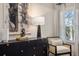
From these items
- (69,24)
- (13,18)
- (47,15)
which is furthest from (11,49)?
(69,24)

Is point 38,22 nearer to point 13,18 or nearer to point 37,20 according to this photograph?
point 37,20

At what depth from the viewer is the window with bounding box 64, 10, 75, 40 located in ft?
3.70

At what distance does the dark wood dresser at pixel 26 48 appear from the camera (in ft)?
3.60

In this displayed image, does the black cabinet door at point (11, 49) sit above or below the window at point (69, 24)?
below

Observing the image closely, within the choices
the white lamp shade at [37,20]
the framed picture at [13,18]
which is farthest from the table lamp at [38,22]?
the framed picture at [13,18]

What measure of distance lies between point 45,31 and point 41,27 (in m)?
0.05

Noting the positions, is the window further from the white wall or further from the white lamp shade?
the white lamp shade

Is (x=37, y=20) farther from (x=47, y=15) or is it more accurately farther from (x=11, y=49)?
(x=11, y=49)

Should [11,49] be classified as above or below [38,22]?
below

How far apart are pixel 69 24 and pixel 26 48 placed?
44 cm

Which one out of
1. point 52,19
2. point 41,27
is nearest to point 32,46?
point 41,27

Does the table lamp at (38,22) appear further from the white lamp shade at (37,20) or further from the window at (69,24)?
the window at (69,24)

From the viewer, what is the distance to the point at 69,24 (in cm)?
114

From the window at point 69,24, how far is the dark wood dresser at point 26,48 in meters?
0.20
